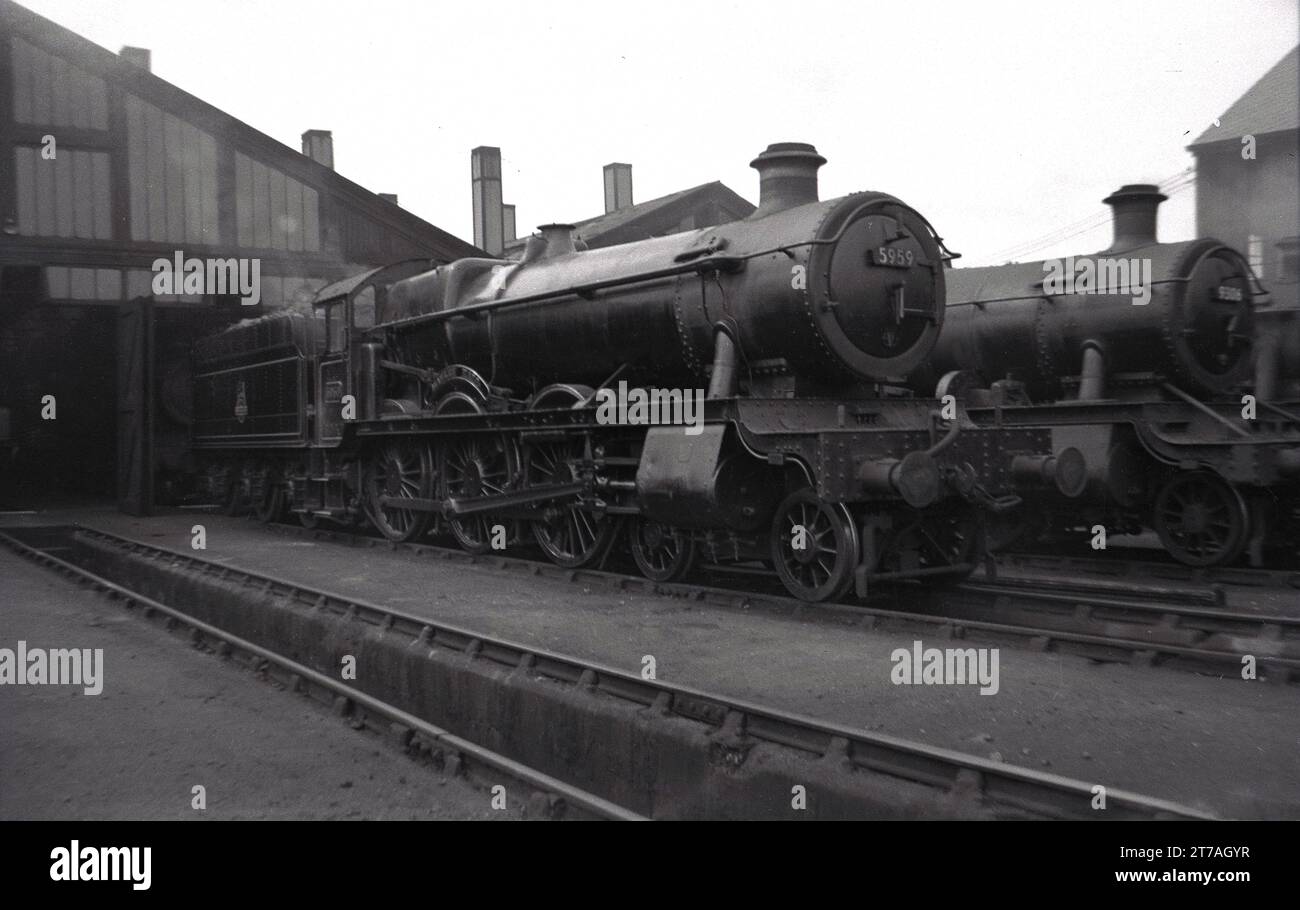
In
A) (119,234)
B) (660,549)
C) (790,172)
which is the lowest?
(660,549)

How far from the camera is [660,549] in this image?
9398 millimetres

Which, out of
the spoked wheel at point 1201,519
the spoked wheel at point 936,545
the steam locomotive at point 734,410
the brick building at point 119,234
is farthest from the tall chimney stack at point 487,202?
the spoked wheel at point 936,545

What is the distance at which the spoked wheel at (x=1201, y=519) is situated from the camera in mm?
9867

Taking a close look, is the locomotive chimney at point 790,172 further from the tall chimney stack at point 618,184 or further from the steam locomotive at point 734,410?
the tall chimney stack at point 618,184

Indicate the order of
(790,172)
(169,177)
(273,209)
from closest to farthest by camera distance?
(790,172), (169,177), (273,209)

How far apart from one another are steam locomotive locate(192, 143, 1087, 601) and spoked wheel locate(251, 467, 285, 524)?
456cm

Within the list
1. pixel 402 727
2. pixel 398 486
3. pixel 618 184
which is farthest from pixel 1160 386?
pixel 618 184

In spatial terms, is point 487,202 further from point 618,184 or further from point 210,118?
point 210,118

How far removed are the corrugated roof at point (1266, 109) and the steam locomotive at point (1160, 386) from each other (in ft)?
11.7

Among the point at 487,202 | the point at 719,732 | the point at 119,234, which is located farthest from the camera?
the point at 487,202

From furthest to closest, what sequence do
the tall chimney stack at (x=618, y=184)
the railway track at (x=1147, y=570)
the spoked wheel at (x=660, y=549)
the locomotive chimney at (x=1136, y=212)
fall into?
1. the tall chimney stack at (x=618, y=184)
2. the locomotive chimney at (x=1136, y=212)
3. the railway track at (x=1147, y=570)
4. the spoked wheel at (x=660, y=549)

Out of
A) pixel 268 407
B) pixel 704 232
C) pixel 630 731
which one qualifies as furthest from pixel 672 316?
pixel 268 407

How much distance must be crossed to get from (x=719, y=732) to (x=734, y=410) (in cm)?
334
